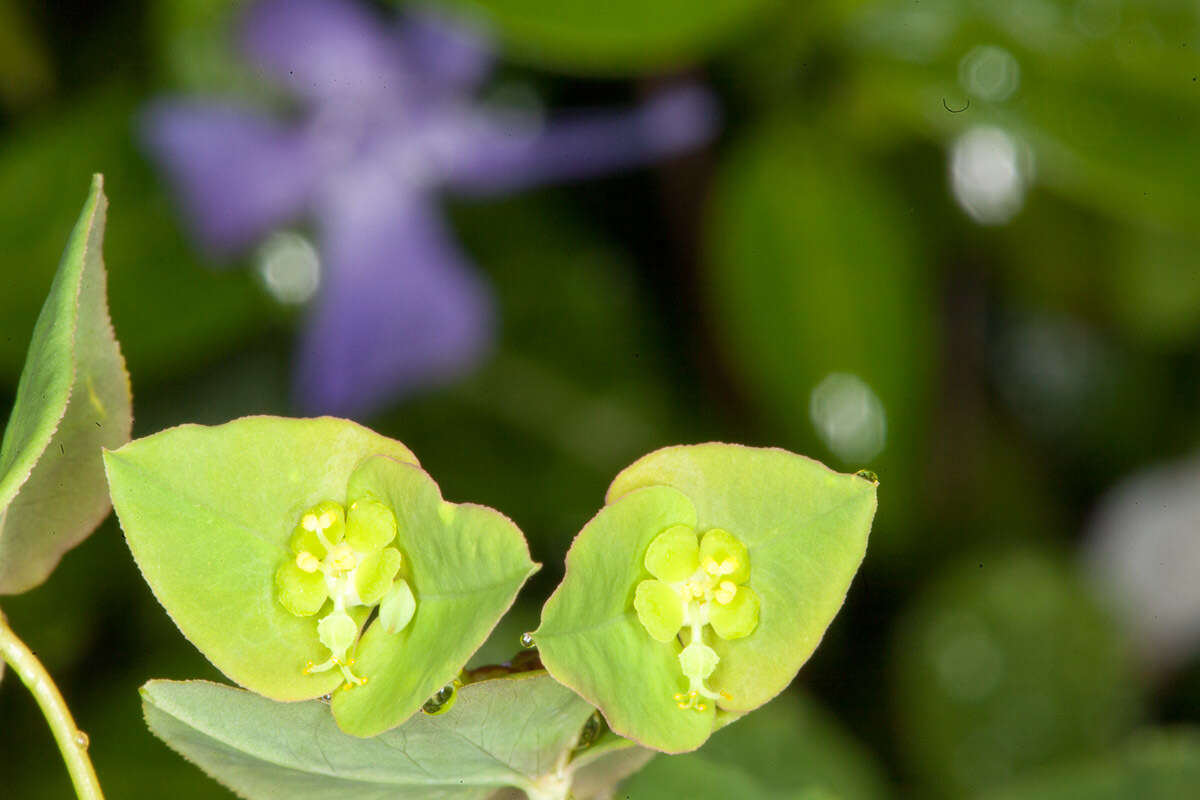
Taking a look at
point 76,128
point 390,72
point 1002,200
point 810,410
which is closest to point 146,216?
point 76,128

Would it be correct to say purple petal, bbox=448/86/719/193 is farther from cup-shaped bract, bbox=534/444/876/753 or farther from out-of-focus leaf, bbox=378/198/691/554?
cup-shaped bract, bbox=534/444/876/753

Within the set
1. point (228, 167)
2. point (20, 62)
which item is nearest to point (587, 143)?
point (228, 167)

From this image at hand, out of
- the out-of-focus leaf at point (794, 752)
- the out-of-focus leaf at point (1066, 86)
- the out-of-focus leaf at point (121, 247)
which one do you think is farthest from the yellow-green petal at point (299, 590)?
the out-of-focus leaf at point (1066, 86)

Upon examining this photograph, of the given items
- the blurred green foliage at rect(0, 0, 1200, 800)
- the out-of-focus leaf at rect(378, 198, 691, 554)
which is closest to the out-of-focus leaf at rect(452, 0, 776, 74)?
the blurred green foliage at rect(0, 0, 1200, 800)

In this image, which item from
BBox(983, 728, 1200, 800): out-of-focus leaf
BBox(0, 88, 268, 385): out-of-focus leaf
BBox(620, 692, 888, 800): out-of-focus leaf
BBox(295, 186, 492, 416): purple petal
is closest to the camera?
BBox(983, 728, 1200, 800): out-of-focus leaf

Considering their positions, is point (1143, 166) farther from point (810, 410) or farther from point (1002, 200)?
point (810, 410)

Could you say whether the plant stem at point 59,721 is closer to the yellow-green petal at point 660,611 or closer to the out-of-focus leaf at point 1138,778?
the yellow-green petal at point 660,611
